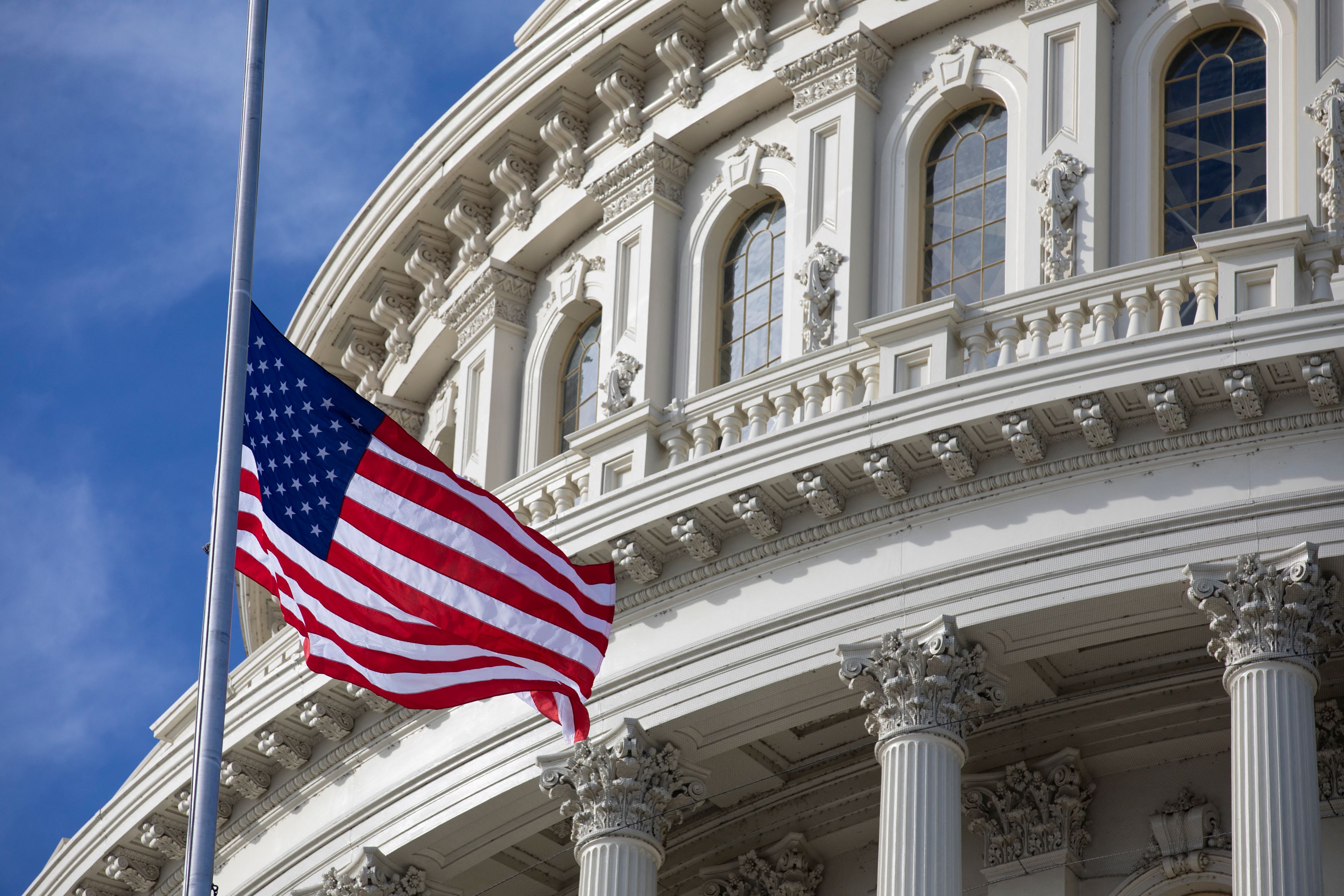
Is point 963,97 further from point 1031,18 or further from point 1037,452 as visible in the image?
point 1037,452

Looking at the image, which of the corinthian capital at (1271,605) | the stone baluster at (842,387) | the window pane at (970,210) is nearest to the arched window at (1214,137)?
the window pane at (970,210)

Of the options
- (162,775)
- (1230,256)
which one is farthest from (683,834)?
(1230,256)

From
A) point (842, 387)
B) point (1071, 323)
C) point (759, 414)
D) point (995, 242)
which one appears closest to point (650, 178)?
point (995, 242)

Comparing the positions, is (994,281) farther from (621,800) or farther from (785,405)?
(621,800)

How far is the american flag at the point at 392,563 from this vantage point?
21.5 meters

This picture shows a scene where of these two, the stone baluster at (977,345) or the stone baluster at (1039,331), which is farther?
the stone baluster at (977,345)

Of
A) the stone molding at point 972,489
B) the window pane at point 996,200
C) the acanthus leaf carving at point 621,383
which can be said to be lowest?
the stone molding at point 972,489

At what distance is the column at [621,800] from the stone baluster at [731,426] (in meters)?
3.19

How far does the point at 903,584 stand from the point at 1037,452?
5.90 feet

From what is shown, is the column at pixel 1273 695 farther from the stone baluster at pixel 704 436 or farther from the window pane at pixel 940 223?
the window pane at pixel 940 223

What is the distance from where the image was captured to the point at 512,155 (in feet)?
111

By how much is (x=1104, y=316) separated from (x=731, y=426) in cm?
424

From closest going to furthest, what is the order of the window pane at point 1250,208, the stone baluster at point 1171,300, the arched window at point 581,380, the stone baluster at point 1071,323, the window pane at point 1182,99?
the stone baluster at point 1171,300, the stone baluster at point 1071,323, the window pane at point 1250,208, the window pane at point 1182,99, the arched window at point 581,380

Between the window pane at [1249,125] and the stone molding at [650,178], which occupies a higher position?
the stone molding at [650,178]
